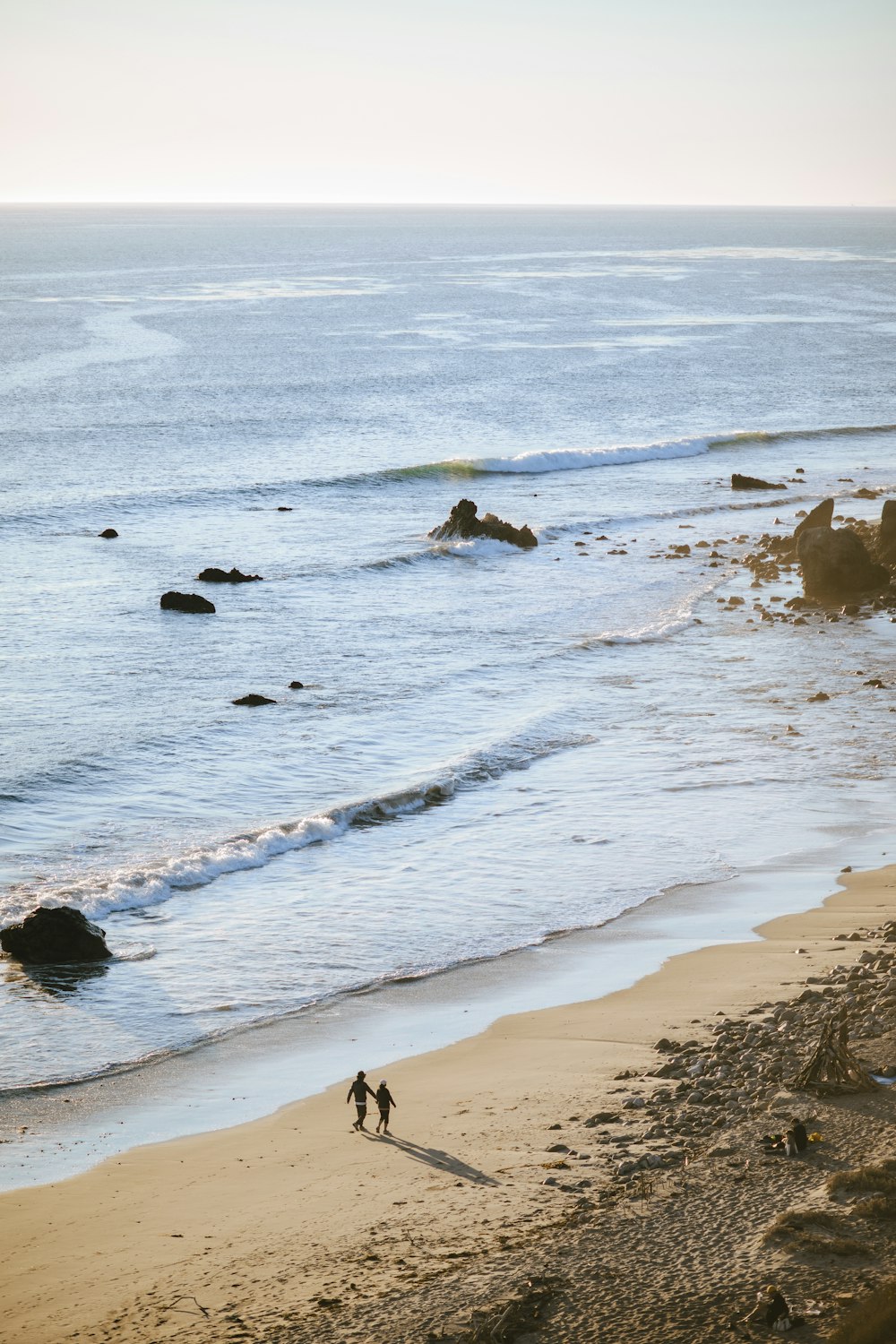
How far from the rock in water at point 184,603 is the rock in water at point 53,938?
2449 cm

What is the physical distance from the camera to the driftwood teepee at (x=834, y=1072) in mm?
14906

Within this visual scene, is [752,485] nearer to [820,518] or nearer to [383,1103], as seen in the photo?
[820,518]

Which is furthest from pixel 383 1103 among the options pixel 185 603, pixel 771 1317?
pixel 185 603

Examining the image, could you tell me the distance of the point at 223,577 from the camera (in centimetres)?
4988

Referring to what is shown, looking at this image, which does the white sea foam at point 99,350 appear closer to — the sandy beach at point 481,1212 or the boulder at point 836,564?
the boulder at point 836,564

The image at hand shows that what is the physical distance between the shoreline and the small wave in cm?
549

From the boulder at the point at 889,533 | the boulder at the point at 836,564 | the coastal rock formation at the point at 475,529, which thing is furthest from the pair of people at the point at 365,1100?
the coastal rock formation at the point at 475,529

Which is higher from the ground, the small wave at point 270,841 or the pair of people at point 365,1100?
the pair of people at point 365,1100

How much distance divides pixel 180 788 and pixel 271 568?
78.0ft

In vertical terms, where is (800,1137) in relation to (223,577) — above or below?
below

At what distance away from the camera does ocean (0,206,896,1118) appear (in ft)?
75.4

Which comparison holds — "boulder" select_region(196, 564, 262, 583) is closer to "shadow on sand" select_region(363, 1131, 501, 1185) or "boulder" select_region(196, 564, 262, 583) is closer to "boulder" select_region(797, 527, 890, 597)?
"boulder" select_region(797, 527, 890, 597)

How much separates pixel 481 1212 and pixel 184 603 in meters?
34.1

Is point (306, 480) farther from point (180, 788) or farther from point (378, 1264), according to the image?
point (378, 1264)
